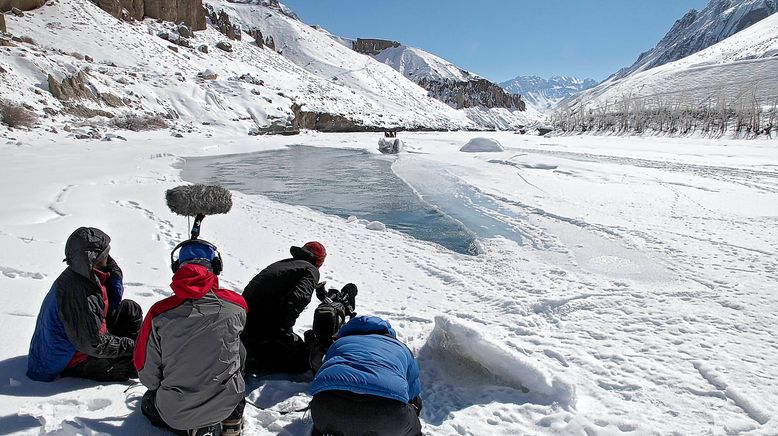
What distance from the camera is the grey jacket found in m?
2.07

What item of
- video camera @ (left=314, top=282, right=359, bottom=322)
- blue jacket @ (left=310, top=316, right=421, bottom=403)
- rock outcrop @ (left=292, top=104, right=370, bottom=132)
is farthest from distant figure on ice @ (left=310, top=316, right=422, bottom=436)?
rock outcrop @ (left=292, top=104, right=370, bottom=132)

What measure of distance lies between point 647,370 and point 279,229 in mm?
5796

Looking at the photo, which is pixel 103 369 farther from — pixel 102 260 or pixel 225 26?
pixel 225 26

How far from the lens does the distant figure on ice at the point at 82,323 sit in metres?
2.49

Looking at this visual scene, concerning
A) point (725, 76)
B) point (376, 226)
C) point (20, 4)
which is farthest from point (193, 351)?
point (725, 76)

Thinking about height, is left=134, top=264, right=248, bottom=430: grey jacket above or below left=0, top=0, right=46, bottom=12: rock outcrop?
below

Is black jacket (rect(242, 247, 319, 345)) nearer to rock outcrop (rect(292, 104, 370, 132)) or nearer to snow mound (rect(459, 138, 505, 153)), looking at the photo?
snow mound (rect(459, 138, 505, 153))

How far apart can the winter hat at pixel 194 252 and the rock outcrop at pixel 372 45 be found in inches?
7314

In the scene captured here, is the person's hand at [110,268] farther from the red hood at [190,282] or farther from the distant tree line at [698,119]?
the distant tree line at [698,119]

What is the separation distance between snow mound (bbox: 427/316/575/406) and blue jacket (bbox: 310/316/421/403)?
928 mm

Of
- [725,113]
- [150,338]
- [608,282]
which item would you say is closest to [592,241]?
[608,282]

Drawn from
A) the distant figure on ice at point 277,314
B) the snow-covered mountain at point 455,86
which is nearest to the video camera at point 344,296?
the distant figure on ice at point 277,314

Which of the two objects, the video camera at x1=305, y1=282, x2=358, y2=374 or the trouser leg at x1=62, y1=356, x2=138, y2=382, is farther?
the video camera at x1=305, y1=282, x2=358, y2=374

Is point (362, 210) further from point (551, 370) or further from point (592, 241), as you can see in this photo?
point (551, 370)
